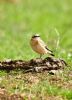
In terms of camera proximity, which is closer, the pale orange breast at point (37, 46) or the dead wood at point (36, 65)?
the dead wood at point (36, 65)

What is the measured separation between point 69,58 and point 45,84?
2928 mm

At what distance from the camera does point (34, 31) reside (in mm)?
23797

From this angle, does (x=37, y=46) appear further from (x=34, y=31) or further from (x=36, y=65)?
(x=34, y=31)

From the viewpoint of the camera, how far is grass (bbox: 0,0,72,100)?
10227 millimetres

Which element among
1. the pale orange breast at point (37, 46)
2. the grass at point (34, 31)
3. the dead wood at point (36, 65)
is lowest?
the dead wood at point (36, 65)

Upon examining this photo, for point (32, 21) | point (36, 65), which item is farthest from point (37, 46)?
point (32, 21)

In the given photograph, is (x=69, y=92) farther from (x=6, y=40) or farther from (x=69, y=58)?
(x=6, y=40)

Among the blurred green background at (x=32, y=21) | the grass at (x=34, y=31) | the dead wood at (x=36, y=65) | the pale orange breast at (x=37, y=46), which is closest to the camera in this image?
the grass at (x=34, y=31)

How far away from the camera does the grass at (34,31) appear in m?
10.2

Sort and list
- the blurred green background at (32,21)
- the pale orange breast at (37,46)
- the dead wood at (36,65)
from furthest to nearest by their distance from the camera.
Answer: the blurred green background at (32,21) → the pale orange breast at (37,46) → the dead wood at (36,65)

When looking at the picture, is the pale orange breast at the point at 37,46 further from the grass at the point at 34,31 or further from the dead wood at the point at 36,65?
the grass at the point at 34,31

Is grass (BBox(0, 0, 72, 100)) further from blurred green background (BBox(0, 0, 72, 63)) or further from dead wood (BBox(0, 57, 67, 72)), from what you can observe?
dead wood (BBox(0, 57, 67, 72))

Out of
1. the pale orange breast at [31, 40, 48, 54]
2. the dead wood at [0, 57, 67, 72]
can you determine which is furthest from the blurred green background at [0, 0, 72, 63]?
the dead wood at [0, 57, 67, 72]

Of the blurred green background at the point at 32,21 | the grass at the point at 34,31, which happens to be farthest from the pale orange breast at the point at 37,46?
the blurred green background at the point at 32,21
